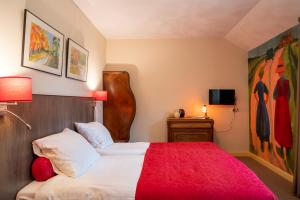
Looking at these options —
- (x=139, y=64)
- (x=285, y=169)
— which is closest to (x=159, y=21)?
(x=139, y=64)

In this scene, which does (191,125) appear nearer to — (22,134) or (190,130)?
(190,130)

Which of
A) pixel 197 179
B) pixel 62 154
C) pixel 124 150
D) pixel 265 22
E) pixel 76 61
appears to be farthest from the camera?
pixel 265 22

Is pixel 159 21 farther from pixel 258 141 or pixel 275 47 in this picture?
pixel 258 141

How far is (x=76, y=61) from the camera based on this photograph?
10.2 feet

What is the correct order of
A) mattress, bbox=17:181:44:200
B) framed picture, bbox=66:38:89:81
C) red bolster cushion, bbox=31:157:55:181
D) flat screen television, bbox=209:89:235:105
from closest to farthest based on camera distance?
Answer: mattress, bbox=17:181:44:200
red bolster cushion, bbox=31:157:55:181
framed picture, bbox=66:38:89:81
flat screen television, bbox=209:89:235:105

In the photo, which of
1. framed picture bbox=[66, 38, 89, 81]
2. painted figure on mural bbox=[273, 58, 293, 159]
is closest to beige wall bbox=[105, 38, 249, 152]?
painted figure on mural bbox=[273, 58, 293, 159]

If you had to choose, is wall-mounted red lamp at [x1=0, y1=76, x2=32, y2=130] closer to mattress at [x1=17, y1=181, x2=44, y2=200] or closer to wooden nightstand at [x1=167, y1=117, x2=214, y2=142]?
mattress at [x1=17, y1=181, x2=44, y2=200]

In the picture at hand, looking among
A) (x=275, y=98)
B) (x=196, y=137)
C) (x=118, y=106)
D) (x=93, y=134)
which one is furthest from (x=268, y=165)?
(x=93, y=134)

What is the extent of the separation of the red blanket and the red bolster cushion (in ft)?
2.51

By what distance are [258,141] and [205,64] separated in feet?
6.21

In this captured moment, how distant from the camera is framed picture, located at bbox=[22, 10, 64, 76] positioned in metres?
1.94

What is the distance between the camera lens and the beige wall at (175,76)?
4941mm

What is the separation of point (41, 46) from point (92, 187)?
1406 millimetres

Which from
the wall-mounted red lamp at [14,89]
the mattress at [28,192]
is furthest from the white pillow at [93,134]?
the wall-mounted red lamp at [14,89]
